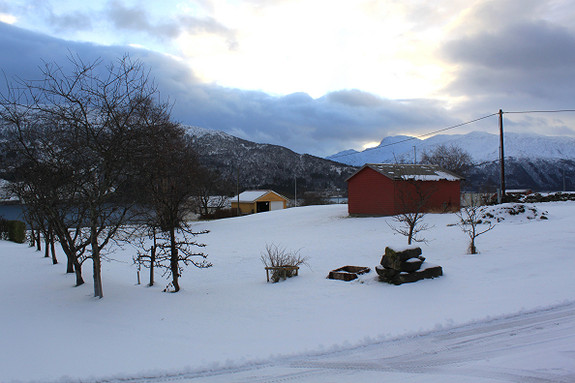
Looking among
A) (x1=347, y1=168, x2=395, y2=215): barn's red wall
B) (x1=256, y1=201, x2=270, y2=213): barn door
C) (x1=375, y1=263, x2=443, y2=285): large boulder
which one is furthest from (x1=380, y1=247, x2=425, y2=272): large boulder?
(x1=256, y1=201, x2=270, y2=213): barn door

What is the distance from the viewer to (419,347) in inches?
250

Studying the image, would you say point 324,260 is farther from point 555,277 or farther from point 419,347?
point 419,347

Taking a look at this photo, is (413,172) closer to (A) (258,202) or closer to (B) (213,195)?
(A) (258,202)

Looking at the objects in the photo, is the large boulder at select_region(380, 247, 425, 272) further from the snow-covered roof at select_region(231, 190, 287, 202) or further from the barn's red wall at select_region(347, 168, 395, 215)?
the snow-covered roof at select_region(231, 190, 287, 202)

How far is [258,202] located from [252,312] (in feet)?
169

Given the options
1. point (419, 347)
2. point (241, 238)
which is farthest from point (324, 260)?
point (241, 238)

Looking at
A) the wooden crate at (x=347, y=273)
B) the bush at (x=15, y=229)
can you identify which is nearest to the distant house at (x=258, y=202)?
the bush at (x=15, y=229)

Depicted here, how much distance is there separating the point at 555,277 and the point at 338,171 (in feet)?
396

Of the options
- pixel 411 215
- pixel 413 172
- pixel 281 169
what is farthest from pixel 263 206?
pixel 281 169

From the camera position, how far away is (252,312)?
836 cm

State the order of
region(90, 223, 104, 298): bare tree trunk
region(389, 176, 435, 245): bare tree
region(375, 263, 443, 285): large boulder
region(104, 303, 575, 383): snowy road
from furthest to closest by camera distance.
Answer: region(389, 176, 435, 245): bare tree
region(375, 263, 443, 285): large boulder
region(90, 223, 104, 298): bare tree trunk
region(104, 303, 575, 383): snowy road

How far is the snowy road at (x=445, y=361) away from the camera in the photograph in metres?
5.23

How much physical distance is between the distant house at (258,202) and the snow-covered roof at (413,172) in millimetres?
30554

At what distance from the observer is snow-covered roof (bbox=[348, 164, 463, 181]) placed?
28.6 metres
